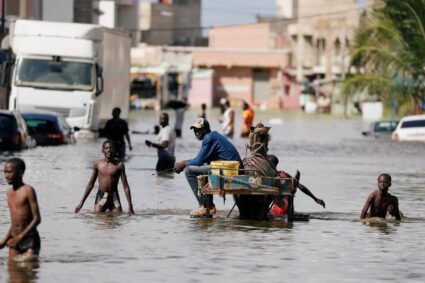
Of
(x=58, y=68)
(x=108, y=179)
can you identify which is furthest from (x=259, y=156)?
(x=58, y=68)

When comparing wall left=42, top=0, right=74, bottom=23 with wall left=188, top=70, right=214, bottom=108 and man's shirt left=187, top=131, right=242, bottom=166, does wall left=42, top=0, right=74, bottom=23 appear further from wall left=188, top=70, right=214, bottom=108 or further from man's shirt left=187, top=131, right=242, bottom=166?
man's shirt left=187, top=131, right=242, bottom=166

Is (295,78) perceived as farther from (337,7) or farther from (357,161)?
(357,161)

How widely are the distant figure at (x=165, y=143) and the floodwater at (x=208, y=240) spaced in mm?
372

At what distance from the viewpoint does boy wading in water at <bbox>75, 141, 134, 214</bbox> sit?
64.6ft

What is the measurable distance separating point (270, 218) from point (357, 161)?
20.2 meters

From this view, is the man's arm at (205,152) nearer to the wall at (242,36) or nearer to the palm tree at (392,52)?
the palm tree at (392,52)

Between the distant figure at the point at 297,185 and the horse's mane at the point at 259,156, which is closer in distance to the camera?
the horse's mane at the point at 259,156

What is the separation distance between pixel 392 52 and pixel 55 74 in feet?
69.3

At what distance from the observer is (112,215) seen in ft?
66.6

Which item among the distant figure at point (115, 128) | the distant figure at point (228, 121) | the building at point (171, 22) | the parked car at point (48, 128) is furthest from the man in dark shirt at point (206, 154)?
the building at point (171, 22)

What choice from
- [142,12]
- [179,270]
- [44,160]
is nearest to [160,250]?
[179,270]

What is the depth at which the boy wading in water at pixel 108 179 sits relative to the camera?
19.7 meters

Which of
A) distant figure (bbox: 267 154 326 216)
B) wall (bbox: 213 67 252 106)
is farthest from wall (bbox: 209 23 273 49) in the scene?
distant figure (bbox: 267 154 326 216)

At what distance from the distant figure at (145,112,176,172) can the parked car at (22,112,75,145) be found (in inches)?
540
